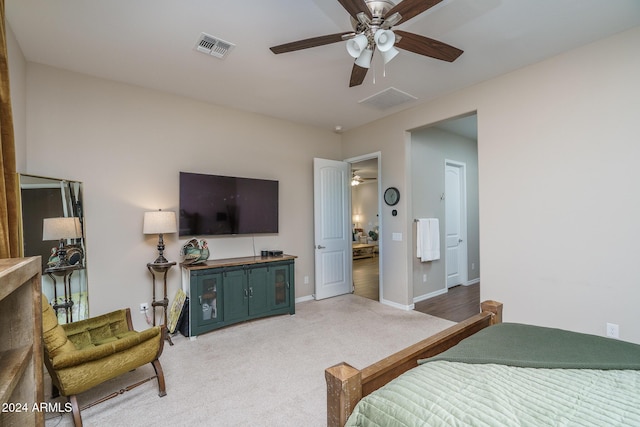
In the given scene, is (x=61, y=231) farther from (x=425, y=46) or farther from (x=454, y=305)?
(x=454, y=305)

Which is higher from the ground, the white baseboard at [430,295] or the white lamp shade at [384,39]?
the white lamp shade at [384,39]

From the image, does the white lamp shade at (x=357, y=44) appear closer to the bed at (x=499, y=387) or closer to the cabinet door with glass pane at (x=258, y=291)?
the bed at (x=499, y=387)

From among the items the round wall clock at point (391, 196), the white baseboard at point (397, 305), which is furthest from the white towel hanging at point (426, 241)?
the white baseboard at point (397, 305)

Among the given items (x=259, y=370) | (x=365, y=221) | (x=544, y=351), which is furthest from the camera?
(x=365, y=221)

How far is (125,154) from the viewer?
3.21 m

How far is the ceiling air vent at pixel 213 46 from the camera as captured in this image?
240 centimetres

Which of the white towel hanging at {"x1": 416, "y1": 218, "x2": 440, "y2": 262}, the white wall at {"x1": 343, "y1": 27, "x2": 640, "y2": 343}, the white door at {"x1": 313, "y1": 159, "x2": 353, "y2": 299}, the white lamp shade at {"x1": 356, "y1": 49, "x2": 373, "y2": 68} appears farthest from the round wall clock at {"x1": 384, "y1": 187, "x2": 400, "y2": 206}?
the white lamp shade at {"x1": 356, "y1": 49, "x2": 373, "y2": 68}

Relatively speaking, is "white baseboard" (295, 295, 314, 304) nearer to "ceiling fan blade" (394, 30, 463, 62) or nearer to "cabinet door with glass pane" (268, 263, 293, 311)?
"cabinet door with glass pane" (268, 263, 293, 311)

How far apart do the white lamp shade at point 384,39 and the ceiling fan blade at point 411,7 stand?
4.6 inches

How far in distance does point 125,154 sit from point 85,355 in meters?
2.24

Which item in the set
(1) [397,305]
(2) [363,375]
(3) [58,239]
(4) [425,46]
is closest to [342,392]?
(2) [363,375]

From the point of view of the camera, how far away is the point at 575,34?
2.40 metres

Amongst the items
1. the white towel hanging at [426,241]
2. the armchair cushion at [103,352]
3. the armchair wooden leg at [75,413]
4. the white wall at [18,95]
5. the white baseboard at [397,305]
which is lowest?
the white baseboard at [397,305]

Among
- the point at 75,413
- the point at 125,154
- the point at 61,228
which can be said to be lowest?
the point at 75,413
